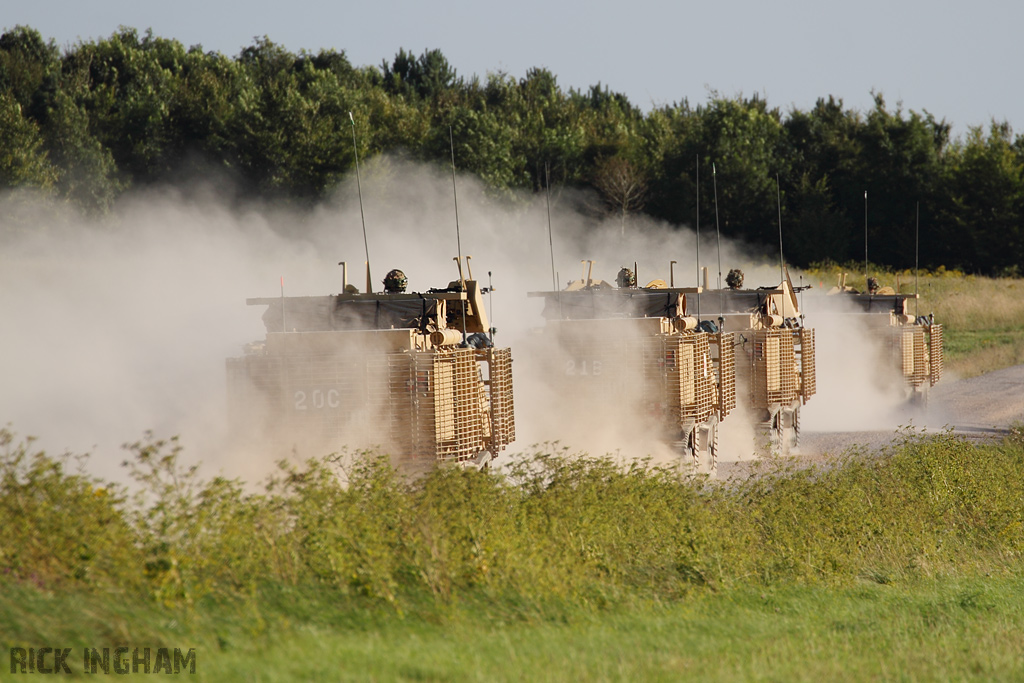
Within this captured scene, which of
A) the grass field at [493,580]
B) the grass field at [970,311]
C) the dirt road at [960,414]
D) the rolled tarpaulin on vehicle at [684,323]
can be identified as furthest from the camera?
the grass field at [970,311]

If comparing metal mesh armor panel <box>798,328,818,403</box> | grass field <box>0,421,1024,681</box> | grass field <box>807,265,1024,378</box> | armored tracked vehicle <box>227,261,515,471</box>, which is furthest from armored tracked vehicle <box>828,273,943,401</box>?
armored tracked vehicle <box>227,261,515,471</box>

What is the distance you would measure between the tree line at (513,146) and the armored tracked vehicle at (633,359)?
864 inches

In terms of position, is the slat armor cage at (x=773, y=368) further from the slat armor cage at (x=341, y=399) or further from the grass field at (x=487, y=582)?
the slat armor cage at (x=341, y=399)

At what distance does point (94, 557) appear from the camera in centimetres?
577

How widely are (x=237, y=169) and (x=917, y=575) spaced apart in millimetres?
34048

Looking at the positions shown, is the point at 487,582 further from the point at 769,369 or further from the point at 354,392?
the point at 769,369

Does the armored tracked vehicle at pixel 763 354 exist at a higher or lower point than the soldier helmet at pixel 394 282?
lower

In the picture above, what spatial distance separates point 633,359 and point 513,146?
33.8 metres

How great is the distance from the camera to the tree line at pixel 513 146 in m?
38.6

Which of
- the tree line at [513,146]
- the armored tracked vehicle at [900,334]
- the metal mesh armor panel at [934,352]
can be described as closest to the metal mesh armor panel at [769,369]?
the armored tracked vehicle at [900,334]

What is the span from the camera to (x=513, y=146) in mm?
48375

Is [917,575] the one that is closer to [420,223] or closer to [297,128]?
[420,223]

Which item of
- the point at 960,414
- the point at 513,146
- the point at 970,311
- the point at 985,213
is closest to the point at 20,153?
the point at 513,146

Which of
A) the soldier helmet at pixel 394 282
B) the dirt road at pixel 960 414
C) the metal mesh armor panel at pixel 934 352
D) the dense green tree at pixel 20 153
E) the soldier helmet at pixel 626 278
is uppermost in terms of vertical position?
the dense green tree at pixel 20 153
